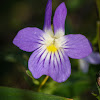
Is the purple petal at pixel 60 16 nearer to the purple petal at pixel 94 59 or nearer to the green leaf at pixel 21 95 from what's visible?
the green leaf at pixel 21 95

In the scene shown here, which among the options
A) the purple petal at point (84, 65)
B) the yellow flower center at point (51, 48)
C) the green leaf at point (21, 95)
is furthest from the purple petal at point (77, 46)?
the purple petal at point (84, 65)

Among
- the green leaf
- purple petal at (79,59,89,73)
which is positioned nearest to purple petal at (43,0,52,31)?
the green leaf

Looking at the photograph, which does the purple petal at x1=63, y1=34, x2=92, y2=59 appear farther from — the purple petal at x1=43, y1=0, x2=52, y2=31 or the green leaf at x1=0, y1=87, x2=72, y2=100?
the green leaf at x1=0, y1=87, x2=72, y2=100

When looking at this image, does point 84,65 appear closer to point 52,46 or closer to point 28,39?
point 52,46

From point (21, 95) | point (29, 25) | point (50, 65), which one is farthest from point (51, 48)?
point (29, 25)

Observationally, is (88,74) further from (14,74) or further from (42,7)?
(42,7)

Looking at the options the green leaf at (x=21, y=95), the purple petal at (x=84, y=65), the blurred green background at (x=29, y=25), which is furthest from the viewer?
the blurred green background at (x=29, y=25)

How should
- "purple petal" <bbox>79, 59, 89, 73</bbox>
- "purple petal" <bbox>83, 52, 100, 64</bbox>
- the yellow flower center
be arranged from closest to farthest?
the yellow flower center, "purple petal" <bbox>83, 52, 100, 64</bbox>, "purple petal" <bbox>79, 59, 89, 73</bbox>
